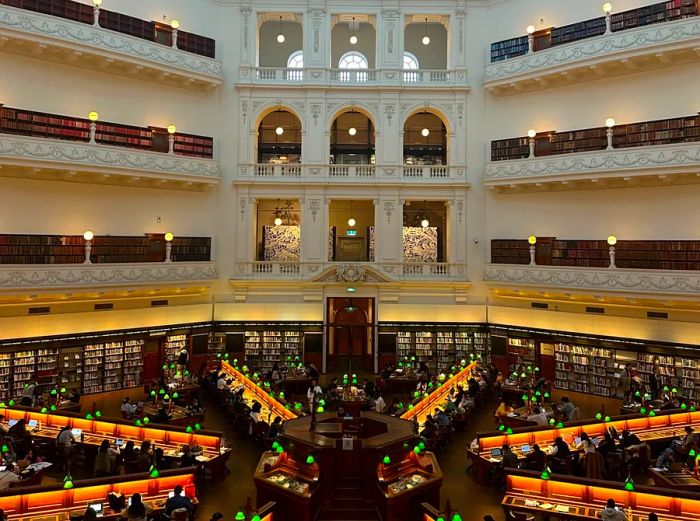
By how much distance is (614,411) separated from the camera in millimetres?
14984

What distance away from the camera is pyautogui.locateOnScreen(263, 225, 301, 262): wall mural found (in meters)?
20.8

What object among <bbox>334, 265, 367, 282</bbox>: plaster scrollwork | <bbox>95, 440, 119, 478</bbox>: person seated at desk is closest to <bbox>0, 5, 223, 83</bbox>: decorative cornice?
<bbox>334, 265, 367, 282</bbox>: plaster scrollwork

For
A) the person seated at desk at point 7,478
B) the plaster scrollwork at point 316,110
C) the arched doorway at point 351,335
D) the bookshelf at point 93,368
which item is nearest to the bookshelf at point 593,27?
the plaster scrollwork at point 316,110

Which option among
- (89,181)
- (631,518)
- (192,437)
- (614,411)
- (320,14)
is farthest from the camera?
(320,14)

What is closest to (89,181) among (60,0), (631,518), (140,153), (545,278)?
(140,153)

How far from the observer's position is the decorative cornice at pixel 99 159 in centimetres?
1401

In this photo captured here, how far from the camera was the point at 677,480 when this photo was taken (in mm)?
8953

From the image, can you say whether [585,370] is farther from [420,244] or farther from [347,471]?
[347,471]

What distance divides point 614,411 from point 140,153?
15.6 metres

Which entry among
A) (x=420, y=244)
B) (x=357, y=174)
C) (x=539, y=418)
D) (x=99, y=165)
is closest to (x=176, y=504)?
(x=539, y=418)

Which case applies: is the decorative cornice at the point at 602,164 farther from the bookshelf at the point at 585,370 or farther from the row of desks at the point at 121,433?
the row of desks at the point at 121,433

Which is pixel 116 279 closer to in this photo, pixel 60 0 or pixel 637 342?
pixel 60 0

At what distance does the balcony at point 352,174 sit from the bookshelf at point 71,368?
24.2ft

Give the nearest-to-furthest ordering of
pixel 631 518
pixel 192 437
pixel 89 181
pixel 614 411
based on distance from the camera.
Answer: pixel 631 518, pixel 192 437, pixel 614 411, pixel 89 181
